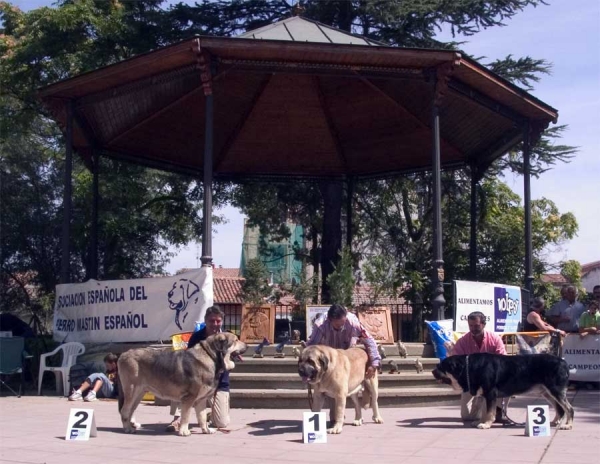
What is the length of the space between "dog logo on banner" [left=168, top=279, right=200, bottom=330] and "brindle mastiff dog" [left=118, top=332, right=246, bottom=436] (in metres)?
3.73

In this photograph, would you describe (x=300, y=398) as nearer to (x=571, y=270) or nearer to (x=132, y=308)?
(x=132, y=308)

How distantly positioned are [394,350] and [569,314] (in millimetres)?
3787

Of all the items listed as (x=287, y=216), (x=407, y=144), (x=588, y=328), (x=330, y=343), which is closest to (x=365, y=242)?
(x=287, y=216)

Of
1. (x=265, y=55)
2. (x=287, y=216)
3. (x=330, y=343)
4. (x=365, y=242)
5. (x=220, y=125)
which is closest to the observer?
(x=330, y=343)

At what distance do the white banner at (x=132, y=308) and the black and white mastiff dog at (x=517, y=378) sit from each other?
16.4 ft

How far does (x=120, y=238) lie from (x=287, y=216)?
5533 mm

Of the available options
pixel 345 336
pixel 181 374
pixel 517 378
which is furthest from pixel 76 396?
pixel 517 378

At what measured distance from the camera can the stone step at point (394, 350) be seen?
45.6 feet

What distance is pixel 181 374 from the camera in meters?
9.70

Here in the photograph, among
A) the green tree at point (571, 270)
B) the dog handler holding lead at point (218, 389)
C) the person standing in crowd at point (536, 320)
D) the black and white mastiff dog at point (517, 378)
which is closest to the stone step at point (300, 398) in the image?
the dog handler holding lead at point (218, 389)

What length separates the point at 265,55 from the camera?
14.6 metres

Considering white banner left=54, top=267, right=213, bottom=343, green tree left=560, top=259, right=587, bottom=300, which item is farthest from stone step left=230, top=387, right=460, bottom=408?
green tree left=560, top=259, right=587, bottom=300

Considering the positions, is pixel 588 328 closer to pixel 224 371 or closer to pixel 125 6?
pixel 224 371

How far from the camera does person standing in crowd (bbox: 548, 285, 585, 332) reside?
1552cm
